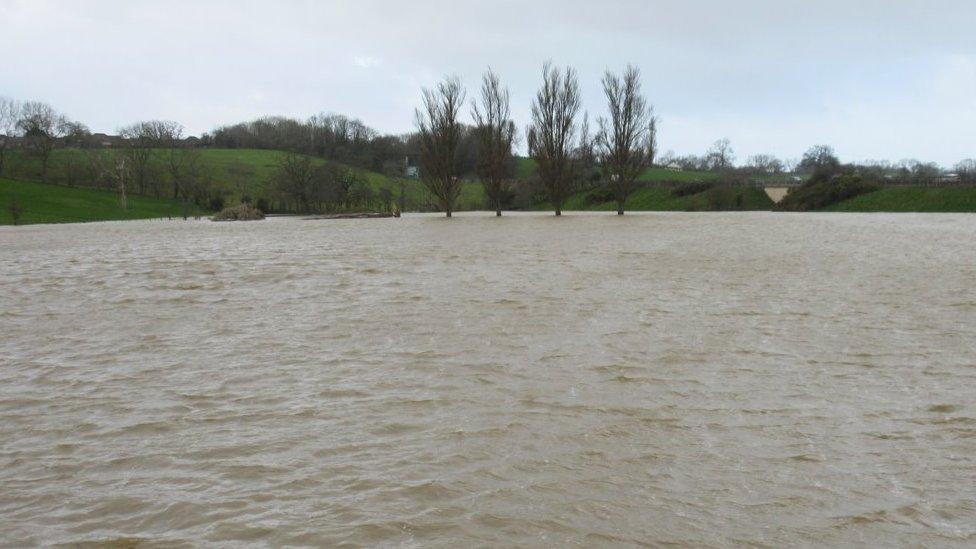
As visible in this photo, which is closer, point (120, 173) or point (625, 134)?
point (625, 134)

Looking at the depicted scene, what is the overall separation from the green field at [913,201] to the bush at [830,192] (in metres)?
0.72

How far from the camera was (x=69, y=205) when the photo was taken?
57969 mm

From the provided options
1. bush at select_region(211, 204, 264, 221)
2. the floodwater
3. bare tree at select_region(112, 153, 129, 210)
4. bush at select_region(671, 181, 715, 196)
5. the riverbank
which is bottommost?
the floodwater

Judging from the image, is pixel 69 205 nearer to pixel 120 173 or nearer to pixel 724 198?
pixel 120 173

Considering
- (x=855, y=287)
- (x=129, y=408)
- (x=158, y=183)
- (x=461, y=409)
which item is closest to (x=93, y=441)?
(x=129, y=408)

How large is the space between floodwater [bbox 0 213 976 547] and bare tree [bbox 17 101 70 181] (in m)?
69.7

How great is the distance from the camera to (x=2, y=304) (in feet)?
29.4

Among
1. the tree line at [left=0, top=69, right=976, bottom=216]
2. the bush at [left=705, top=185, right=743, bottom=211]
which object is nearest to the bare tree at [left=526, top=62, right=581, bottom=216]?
the tree line at [left=0, top=69, right=976, bottom=216]

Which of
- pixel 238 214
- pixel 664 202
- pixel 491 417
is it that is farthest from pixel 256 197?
pixel 491 417

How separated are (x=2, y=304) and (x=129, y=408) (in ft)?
19.5

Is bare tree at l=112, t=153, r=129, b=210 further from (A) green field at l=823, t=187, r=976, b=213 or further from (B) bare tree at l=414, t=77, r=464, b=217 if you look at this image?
(A) green field at l=823, t=187, r=976, b=213

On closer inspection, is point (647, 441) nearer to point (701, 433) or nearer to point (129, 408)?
point (701, 433)

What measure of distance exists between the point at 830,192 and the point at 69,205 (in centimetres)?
6186

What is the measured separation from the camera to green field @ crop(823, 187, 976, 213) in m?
46.7
